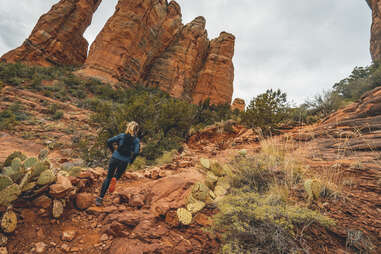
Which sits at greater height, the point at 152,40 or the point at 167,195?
the point at 152,40

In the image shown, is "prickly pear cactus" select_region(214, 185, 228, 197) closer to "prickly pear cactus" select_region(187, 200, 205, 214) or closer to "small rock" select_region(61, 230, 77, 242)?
"prickly pear cactus" select_region(187, 200, 205, 214)

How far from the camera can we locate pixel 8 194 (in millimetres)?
1550

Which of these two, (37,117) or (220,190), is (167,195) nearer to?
(220,190)

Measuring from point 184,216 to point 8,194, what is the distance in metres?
1.73

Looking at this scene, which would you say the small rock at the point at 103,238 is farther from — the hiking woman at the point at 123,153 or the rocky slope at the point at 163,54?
the rocky slope at the point at 163,54

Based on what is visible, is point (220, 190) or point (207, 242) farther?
point (220, 190)

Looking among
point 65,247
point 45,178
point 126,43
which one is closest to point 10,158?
point 45,178

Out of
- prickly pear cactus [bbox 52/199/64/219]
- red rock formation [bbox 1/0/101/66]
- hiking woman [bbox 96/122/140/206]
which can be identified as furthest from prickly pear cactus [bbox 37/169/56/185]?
red rock formation [bbox 1/0/101/66]

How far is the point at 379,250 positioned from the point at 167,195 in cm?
223

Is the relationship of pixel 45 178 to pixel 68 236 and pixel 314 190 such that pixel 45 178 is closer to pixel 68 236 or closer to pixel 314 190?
pixel 68 236

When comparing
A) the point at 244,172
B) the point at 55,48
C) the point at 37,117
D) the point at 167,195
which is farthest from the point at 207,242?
the point at 55,48

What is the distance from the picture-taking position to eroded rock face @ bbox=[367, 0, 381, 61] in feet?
74.0

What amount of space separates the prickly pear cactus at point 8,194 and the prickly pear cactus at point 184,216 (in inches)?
64.3

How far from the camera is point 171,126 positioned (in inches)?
421
